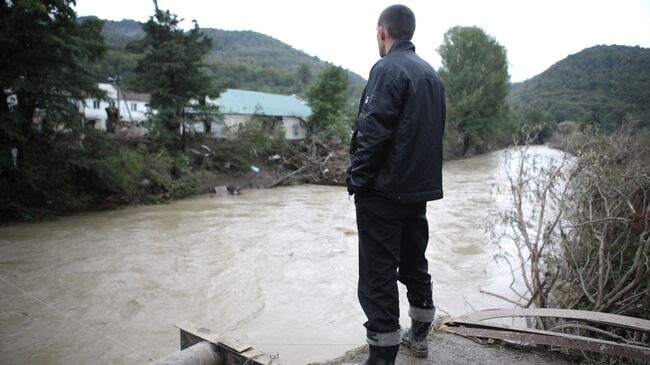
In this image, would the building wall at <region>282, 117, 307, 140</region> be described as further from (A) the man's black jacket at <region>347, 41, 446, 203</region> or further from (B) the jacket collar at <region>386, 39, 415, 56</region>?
(A) the man's black jacket at <region>347, 41, 446, 203</region>

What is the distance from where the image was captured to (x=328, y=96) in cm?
2792

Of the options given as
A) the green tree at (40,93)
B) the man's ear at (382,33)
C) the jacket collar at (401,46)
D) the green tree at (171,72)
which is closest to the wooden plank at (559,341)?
the jacket collar at (401,46)

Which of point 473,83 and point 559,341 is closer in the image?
point 559,341

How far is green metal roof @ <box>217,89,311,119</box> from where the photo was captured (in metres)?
28.2

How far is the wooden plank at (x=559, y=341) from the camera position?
7.80 feet

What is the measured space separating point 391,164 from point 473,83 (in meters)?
37.9

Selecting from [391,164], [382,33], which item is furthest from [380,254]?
[382,33]

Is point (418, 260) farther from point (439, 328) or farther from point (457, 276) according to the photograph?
point (457, 276)

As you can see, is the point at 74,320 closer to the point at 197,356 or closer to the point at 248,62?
the point at 197,356

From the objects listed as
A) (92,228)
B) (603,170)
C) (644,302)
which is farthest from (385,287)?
(92,228)

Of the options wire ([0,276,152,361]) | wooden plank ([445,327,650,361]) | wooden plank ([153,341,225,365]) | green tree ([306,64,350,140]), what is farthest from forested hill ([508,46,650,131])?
green tree ([306,64,350,140])

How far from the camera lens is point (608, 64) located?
7.25m

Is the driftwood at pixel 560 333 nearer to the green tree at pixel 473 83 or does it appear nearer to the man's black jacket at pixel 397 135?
the man's black jacket at pixel 397 135

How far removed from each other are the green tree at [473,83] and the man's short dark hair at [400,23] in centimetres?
3476
